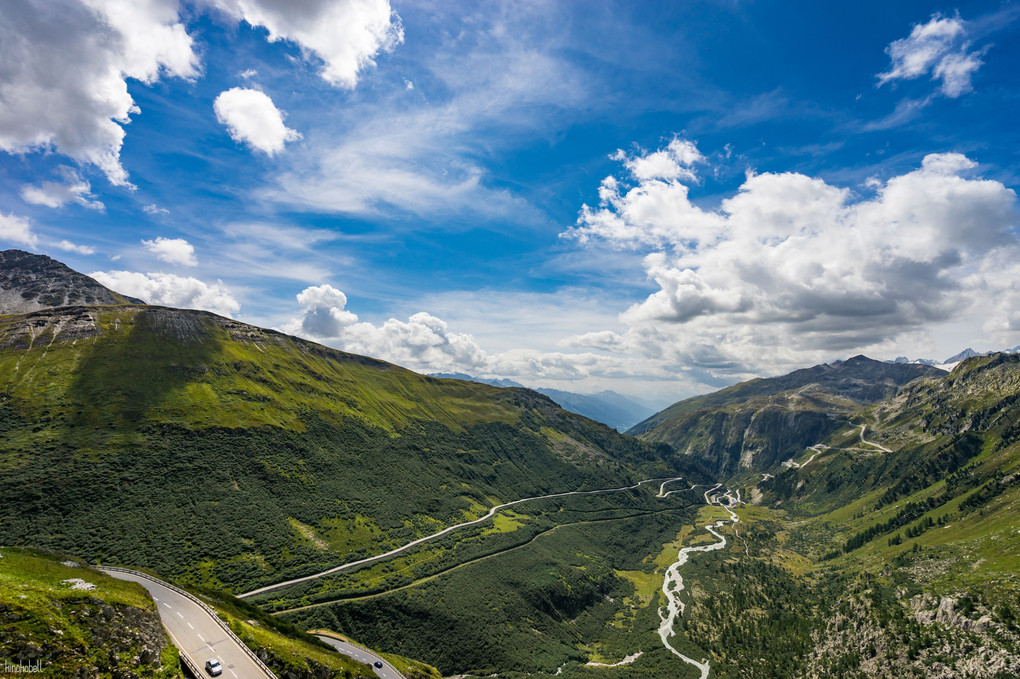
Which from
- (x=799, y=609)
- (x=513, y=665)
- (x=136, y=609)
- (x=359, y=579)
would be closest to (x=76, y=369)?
(x=359, y=579)

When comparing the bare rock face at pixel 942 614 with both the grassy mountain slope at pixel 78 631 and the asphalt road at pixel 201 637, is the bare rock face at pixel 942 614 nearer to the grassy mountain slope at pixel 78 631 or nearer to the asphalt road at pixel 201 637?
the asphalt road at pixel 201 637

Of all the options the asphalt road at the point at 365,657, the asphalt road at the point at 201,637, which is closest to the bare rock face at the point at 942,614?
the asphalt road at the point at 365,657

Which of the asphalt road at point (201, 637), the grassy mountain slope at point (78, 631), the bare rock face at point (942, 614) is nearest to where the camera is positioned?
the grassy mountain slope at point (78, 631)

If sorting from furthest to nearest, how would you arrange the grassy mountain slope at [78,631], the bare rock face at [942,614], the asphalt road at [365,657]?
the bare rock face at [942,614], the asphalt road at [365,657], the grassy mountain slope at [78,631]

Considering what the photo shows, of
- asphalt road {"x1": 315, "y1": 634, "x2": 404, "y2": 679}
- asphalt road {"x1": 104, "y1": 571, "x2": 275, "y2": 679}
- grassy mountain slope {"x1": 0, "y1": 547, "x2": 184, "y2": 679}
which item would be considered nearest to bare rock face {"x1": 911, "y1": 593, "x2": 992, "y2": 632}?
asphalt road {"x1": 315, "y1": 634, "x2": 404, "y2": 679}

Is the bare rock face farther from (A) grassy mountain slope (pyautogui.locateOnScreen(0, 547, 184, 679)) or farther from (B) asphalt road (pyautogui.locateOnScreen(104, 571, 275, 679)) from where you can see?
(A) grassy mountain slope (pyautogui.locateOnScreen(0, 547, 184, 679))
